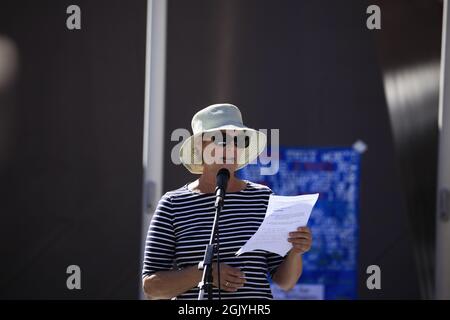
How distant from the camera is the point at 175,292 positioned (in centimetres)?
286

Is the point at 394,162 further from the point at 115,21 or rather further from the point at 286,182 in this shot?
the point at 115,21

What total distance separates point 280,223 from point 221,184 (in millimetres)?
258

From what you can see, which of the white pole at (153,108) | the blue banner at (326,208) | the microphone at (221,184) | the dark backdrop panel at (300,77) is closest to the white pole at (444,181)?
the dark backdrop panel at (300,77)

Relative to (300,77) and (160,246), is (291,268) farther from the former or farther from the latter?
(300,77)

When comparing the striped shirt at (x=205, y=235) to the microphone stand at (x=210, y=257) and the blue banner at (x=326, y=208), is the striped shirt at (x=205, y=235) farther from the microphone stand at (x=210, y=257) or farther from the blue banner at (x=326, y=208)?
the blue banner at (x=326, y=208)

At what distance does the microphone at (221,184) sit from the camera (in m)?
2.71

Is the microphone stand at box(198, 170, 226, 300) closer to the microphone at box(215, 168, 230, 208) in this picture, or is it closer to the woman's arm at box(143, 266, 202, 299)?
the microphone at box(215, 168, 230, 208)

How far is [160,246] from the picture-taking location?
2949 millimetres

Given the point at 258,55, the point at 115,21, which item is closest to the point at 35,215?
the point at 115,21

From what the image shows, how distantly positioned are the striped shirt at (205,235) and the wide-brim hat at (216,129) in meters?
0.16

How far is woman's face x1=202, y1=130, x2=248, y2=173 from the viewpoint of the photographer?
9.66 feet

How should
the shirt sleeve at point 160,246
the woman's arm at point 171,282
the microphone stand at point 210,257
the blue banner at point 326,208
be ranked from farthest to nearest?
1. the blue banner at point 326,208
2. the shirt sleeve at point 160,246
3. the woman's arm at point 171,282
4. the microphone stand at point 210,257

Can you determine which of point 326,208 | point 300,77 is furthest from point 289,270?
point 300,77

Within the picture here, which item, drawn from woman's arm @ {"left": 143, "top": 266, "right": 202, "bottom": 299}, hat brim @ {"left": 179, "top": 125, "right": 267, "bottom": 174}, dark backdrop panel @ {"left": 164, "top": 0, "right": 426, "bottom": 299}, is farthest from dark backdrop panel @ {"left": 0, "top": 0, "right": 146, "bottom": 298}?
woman's arm @ {"left": 143, "top": 266, "right": 202, "bottom": 299}
